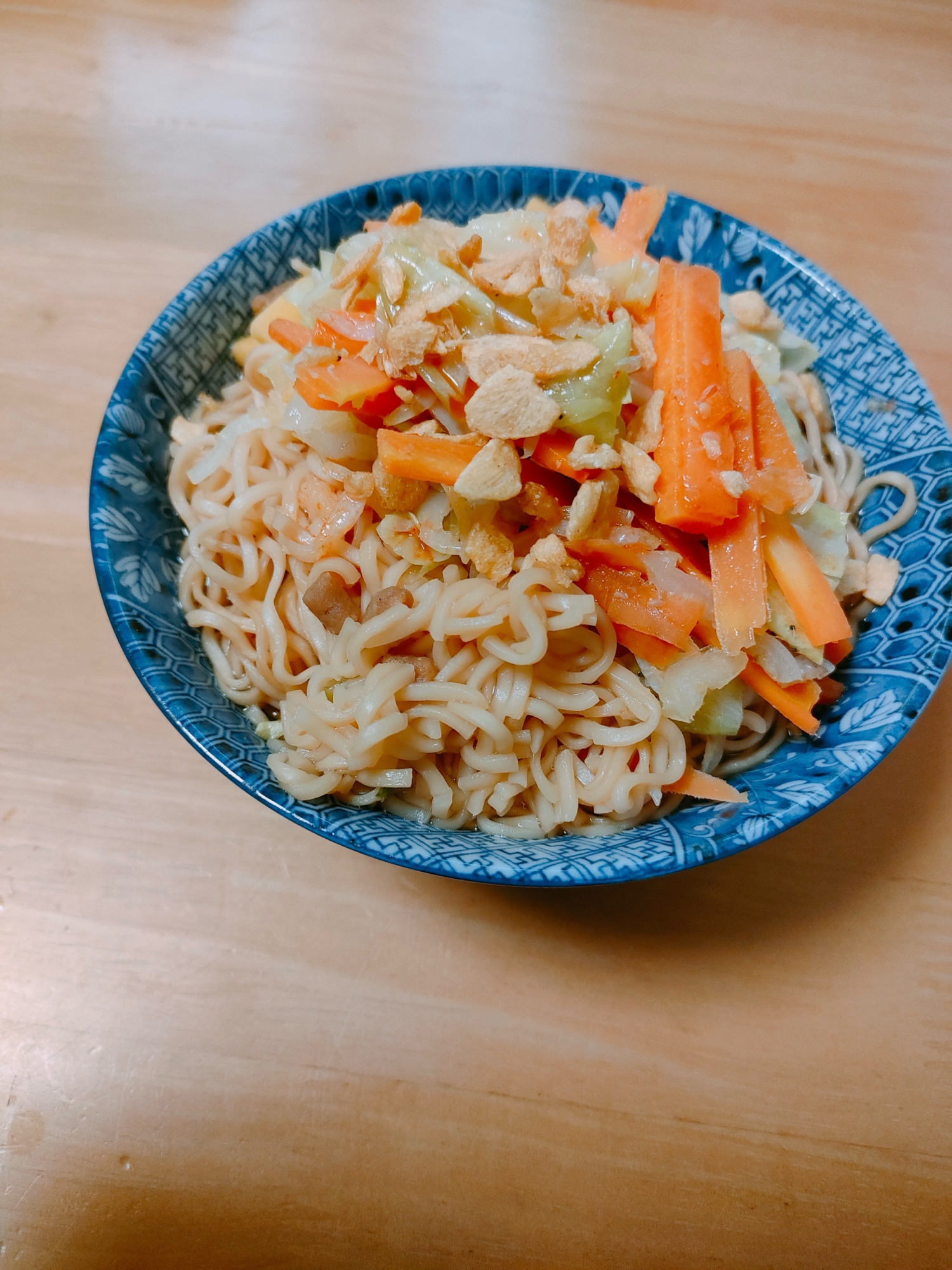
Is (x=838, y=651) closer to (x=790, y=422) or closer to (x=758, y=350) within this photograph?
(x=790, y=422)

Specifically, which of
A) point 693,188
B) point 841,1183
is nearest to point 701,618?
point 841,1183

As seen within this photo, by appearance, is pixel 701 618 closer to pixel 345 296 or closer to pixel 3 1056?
pixel 345 296

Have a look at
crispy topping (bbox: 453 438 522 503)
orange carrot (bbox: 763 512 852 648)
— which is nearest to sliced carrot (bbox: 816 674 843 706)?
orange carrot (bbox: 763 512 852 648)

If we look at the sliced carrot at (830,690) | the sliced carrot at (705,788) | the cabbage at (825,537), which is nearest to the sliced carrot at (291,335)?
the cabbage at (825,537)

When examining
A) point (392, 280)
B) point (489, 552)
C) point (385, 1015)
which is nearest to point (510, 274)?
point (392, 280)

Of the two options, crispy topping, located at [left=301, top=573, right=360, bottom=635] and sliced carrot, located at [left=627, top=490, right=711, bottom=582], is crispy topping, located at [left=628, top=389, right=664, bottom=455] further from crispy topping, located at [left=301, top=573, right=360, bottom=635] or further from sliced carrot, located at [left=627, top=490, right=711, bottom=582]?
crispy topping, located at [left=301, top=573, right=360, bottom=635]

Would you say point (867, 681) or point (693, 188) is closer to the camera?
point (867, 681)

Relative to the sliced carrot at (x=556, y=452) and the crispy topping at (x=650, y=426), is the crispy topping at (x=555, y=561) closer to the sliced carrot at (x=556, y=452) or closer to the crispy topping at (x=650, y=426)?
the sliced carrot at (x=556, y=452)
